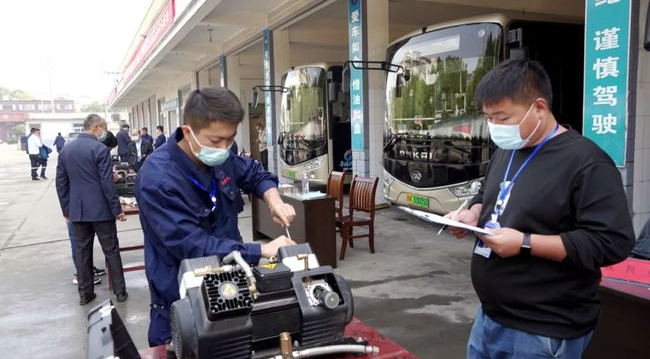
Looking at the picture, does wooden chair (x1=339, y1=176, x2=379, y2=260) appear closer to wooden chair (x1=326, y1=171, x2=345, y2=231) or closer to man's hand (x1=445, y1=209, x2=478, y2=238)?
wooden chair (x1=326, y1=171, x2=345, y2=231)

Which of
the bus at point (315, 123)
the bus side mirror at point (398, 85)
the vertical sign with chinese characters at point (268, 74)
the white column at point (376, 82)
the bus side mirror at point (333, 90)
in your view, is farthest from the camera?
the vertical sign with chinese characters at point (268, 74)

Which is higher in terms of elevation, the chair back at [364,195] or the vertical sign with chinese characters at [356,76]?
the vertical sign with chinese characters at [356,76]

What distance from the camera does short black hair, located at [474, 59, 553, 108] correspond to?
1.57 meters

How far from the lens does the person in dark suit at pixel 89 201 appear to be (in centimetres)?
449

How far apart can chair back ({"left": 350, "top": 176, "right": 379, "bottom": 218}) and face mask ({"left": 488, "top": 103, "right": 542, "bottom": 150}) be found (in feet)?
13.7

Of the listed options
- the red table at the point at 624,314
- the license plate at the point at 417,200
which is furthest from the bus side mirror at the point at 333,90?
the red table at the point at 624,314

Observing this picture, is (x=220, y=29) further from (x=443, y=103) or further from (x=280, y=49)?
(x=443, y=103)

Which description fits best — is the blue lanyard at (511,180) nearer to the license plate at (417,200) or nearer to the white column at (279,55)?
the license plate at (417,200)

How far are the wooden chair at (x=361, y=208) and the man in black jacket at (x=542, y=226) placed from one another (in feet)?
13.3

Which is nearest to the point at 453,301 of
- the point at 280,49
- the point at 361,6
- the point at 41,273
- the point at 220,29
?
the point at 41,273

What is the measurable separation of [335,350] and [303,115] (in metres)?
8.80

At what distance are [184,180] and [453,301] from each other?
3.22 m

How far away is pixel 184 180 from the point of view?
1670 millimetres

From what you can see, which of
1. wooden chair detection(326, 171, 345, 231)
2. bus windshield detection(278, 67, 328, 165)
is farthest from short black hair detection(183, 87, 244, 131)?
bus windshield detection(278, 67, 328, 165)
